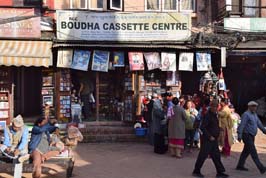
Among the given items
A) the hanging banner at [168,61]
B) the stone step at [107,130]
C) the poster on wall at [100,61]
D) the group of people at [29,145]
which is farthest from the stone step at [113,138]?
the group of people at [29,145]

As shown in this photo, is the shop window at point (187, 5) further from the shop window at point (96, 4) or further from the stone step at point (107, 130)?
the stone step at point (107, 130)

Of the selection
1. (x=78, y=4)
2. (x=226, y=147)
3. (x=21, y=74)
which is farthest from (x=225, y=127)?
(x=21, y=74)

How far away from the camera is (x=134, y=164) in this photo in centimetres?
1102

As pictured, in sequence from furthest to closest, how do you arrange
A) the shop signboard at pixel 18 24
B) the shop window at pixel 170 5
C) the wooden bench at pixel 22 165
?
the shop window at pixel 170 5, the shop signboard at pixel 18 24, the wooden bench at pixel 22 165

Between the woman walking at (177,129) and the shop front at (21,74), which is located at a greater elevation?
the shop front at (21,74)

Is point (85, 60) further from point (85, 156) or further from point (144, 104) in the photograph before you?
point (85, 156)

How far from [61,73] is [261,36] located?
7.68m

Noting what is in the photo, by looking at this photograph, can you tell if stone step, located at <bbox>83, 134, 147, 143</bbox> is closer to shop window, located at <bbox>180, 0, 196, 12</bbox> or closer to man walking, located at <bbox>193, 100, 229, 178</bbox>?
man walking, located at <bbox>193, 100, 229, 178</bbox>

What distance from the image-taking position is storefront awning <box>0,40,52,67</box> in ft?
46.8

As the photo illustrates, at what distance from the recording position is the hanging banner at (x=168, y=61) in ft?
50.3

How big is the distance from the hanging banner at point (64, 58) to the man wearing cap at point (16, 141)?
19.9ft

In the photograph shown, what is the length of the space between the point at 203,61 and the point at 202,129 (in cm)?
628

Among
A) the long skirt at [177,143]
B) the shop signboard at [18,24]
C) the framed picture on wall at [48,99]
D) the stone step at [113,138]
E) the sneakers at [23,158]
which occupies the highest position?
the shop signboard at [18,24]

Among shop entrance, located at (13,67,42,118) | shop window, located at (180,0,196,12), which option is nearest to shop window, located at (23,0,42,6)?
shop entrance, located at (13,67,42,118)
